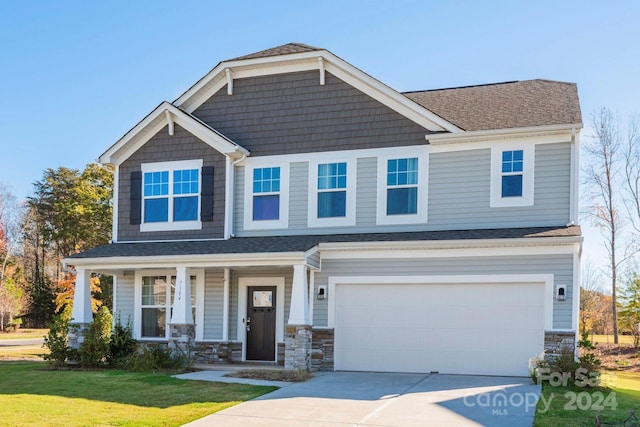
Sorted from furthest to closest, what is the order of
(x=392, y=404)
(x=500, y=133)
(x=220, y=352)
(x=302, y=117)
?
(x=302, y=117) → (x=220, y=352) → (x=500, y=133) → (x=392, y=404)

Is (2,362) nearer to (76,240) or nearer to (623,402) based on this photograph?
(623,402)

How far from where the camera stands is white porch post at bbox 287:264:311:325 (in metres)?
14.5

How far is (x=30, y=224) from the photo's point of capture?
49.4 meters

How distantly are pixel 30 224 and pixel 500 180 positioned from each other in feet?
142

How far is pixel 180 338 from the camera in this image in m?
15.4

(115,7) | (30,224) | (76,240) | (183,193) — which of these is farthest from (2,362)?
(30,224)

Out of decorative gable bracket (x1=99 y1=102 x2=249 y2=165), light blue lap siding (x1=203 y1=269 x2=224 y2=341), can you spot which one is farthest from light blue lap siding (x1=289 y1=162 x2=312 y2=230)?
light blue lap siding (x1=203 y1=269 x2=224 y2=341)

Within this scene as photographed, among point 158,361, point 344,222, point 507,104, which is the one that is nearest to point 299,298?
point 344,222

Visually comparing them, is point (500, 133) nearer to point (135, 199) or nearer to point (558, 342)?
point (558, 342)

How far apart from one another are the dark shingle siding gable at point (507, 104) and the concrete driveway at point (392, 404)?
603 centimetres

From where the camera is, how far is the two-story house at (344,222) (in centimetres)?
1421

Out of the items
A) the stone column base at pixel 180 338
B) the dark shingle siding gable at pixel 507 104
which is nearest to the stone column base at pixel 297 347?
the stone column base at pixel 180 338

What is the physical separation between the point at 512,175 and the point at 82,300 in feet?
35.8

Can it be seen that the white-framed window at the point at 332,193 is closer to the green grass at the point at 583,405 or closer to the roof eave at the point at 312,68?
the roof eave at the point at 312,68
